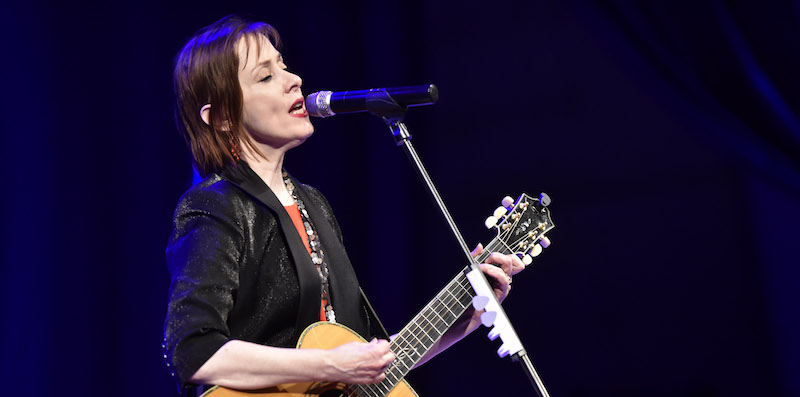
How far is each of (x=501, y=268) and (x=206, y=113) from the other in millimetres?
897

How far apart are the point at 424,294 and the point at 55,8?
1996 mm

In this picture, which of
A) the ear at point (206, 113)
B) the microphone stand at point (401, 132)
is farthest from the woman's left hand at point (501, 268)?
the ear at point (206, 113)

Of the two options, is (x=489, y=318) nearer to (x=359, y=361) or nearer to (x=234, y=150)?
(x=359, y=361)

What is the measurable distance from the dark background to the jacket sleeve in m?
1.17

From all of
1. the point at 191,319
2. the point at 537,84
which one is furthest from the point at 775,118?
the point at 191,319

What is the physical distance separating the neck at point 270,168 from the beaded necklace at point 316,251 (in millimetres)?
34

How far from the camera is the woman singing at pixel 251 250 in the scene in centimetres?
157

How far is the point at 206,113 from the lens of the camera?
6.26 feet

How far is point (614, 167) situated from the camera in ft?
10.0

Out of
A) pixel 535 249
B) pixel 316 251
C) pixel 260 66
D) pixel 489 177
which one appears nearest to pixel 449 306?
pixel 535 249

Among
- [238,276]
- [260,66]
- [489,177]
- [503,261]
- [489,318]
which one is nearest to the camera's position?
[489,318]

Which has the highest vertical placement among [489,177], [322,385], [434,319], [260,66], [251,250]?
[260,66]

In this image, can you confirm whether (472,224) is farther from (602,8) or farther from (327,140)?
(602,8)

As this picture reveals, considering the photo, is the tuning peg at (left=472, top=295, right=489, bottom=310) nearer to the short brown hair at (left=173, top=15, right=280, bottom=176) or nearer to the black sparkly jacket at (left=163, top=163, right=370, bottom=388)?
the black sparkly jacket at (left=163, top=163, right=370, bottom=388)
